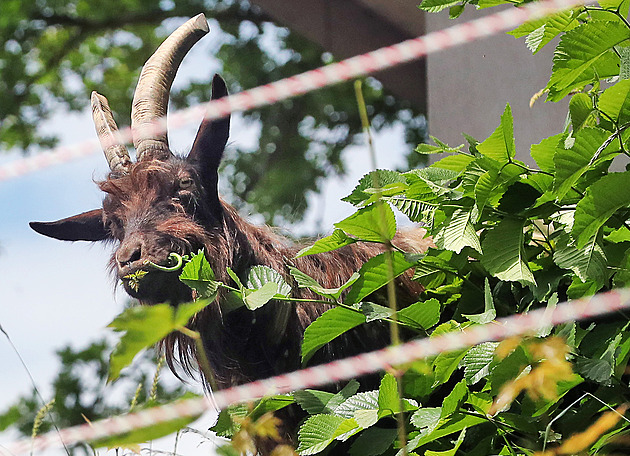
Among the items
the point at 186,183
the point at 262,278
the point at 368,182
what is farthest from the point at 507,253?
the point at 186,183

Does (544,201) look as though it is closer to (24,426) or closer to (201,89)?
(24,426)

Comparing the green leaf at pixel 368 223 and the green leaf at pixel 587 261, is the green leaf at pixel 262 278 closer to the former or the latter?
→ the green leaf at pixel 368 223

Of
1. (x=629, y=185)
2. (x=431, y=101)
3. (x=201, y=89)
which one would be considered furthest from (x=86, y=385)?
(x=629, y=185)

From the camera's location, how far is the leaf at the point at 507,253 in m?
1.63

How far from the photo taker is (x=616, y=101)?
152cm

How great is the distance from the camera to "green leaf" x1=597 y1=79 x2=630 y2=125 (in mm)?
1511

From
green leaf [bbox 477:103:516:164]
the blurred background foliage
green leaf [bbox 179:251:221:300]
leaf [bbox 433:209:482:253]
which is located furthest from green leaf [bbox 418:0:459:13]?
the blurred background foliage

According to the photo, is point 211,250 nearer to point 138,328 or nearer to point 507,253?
point 507,253

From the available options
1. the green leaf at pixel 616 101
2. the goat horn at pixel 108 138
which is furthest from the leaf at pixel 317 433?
the goat horn at pixel 108 138

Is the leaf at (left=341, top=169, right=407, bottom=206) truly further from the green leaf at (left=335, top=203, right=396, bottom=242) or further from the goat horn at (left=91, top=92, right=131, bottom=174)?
the goat horn at (left=91, top=92, right=131, bottom=174)

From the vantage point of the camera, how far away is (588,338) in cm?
163

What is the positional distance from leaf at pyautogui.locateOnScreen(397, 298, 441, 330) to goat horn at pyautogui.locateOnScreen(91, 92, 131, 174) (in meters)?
0.94

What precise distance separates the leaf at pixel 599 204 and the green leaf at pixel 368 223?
0.38 metres

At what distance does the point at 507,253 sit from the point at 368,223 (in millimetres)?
284
